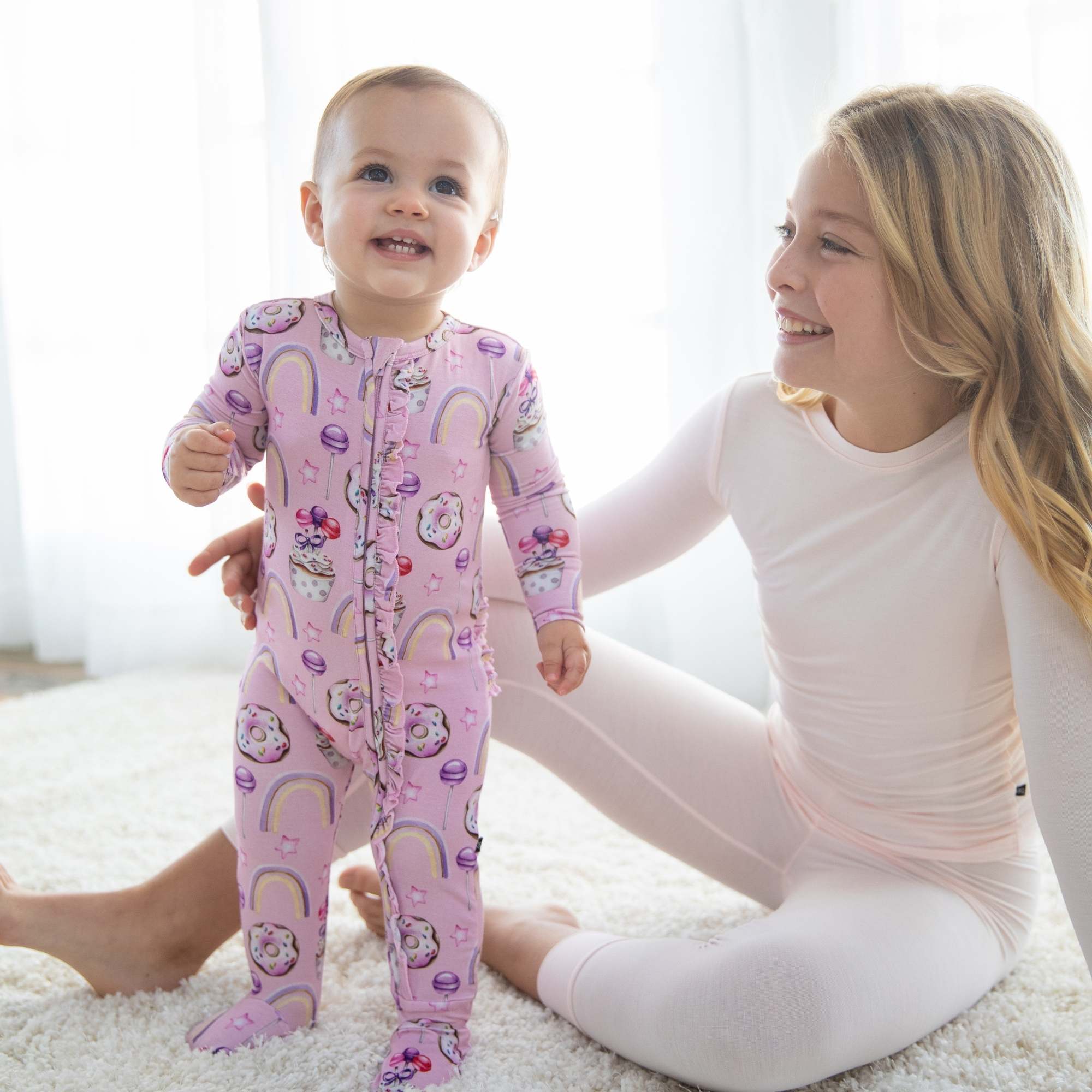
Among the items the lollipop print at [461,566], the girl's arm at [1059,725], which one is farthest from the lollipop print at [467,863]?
A: the girl's arm at [1059,725]

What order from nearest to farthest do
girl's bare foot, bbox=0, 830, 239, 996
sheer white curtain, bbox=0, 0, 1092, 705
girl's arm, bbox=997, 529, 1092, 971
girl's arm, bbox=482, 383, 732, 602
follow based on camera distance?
girl's arm, bbox=997, 529, 1092, 971
girl's bare foot, bbox=0, 830, 239, 996
girl's arm, bbox=482, 383, 732, 602
sheer white curtain, bbox=0, 0, 1092, 705

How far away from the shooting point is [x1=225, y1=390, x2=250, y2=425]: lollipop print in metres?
1.00

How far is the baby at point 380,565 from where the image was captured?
0.97 metres

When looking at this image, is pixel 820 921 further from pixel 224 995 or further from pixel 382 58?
pixel 382 58

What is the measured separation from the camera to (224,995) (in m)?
1.11

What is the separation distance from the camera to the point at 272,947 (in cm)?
102

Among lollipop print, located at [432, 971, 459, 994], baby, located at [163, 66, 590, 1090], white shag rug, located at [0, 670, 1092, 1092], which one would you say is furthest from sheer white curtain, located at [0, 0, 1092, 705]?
lollipop print, located at [432, 971, 459, 994]

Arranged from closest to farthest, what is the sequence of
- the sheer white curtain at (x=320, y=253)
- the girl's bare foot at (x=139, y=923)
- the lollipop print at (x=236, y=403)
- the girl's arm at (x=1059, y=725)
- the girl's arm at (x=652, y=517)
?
the girl's arm at (x=1059, y=725), the lollipop print at (x=236, y=403), the girl's bare foot at (x=139, y=923), the girl's arm at (x=652, y=517), the sheer white curtain at (x=320, y=253)

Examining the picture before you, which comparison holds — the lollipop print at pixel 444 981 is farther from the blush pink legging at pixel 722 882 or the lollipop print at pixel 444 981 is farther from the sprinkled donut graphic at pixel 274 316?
the sprinkled donut graphic at pixel 274 316

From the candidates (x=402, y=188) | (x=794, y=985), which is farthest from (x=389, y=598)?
(x=794, y=985)

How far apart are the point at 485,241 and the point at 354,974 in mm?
750

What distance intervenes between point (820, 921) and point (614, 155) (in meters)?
1.58

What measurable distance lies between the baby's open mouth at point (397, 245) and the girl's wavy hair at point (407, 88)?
76 mm

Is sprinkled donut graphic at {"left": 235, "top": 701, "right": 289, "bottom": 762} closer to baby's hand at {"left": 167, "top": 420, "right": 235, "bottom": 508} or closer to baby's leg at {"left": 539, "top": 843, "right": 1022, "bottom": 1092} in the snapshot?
baby's hand at {"left": 167, "top": 420, "right": 235, "bottom": 508}
